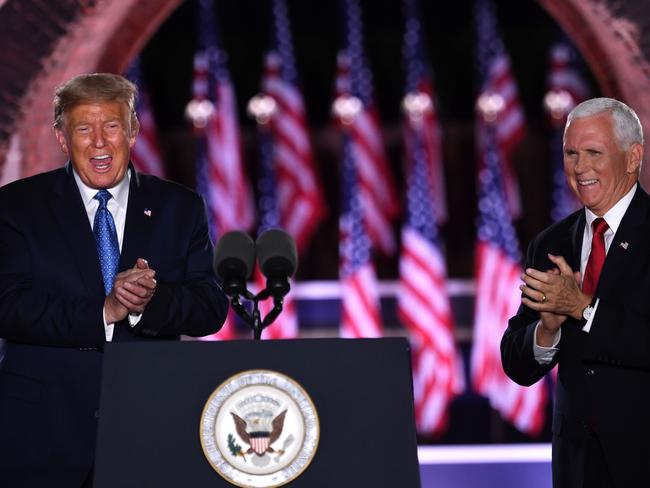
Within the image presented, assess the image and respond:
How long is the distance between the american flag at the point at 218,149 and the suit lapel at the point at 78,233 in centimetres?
587

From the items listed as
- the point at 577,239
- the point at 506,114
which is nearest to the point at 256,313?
the point at 577,239

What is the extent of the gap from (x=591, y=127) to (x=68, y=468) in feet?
4.82

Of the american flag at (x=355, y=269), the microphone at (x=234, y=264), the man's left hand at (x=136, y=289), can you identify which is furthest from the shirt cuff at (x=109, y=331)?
the american flag at (x=355, y=269)

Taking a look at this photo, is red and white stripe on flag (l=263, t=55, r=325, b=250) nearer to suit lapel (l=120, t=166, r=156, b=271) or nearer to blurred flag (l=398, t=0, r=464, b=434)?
blurred flag (l=398, t=0, r=464, b=434)

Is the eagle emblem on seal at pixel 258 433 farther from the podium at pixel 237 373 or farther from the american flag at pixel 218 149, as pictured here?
the american flag at pixel 218 149

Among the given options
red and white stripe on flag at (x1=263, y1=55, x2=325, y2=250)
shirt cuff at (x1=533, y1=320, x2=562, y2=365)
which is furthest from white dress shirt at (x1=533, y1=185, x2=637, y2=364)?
red and white stripe on flag at (x1=263, y1=55, x2=325, y2=250)

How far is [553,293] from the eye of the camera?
1874 mm

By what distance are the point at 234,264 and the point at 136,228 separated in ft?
1.07

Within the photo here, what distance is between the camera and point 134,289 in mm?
1804

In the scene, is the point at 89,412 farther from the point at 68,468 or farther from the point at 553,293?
the point at 553,293

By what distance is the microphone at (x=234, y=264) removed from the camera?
1.88 metres

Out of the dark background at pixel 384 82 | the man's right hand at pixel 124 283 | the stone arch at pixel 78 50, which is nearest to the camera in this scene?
the man's right hand at pixel 124 283

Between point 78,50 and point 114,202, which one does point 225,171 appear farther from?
point 114,202

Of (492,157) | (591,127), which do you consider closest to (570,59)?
(492,157)
